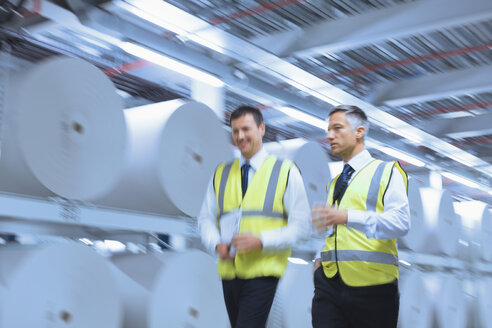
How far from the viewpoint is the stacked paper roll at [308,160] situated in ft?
12.9

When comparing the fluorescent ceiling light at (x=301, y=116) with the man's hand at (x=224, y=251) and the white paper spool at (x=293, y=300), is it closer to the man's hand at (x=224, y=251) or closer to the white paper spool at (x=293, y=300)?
the white paper spool at (x=293, y=300)

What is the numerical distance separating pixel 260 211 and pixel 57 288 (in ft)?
2.63

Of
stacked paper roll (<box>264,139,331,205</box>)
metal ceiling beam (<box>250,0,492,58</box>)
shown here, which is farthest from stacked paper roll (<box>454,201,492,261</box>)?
metal ceiling beam (<box>250,0,492,58</box>)

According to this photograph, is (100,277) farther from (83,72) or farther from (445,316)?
(445,316)

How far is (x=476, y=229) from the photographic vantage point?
19.7ft

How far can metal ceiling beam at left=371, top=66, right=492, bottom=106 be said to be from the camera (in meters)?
4.38

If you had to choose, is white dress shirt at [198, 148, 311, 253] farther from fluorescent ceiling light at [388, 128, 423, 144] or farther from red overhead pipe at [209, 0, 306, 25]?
fluorescent ceiling light at [388, 128, 423, 144]

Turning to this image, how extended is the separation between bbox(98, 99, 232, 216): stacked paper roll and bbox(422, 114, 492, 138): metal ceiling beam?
3.41 m

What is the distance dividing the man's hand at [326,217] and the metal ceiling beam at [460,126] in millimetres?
3823

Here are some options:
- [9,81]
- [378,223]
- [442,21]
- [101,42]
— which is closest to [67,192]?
[9,81]

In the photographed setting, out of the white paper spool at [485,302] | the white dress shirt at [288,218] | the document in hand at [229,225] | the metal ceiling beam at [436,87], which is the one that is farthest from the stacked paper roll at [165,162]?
the white paper spool at [485,302]

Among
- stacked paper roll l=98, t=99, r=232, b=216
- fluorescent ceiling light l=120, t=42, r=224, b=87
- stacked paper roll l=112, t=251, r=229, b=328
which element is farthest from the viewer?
fluorescent ceiling light l=120, t=42, r=224, b=87

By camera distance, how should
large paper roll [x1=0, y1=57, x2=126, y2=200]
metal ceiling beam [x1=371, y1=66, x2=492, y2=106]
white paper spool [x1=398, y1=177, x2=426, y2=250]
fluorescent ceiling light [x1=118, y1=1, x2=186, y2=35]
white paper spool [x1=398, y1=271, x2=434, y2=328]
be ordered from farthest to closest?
white paper spool [x1=398, y1=177, x2=426, y2=250] → white paper spool [x1=398, y1=271, x2=434, y2=328] → metal ceiling beam [x1=371, y1=66, x2=492, y2=106] → fluorescent ceiling light [x1=118, y1=1, x2=186, y2=35] → large paper roll [x1=0, y1=57, x2=126, y2=200]

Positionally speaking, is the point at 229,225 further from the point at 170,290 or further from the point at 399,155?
the point at 399,155
